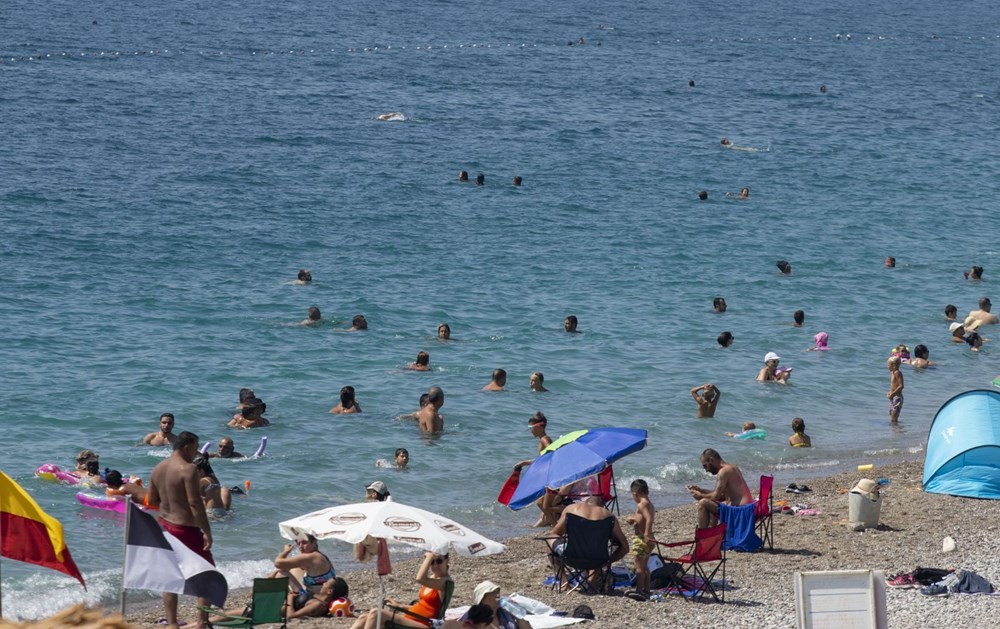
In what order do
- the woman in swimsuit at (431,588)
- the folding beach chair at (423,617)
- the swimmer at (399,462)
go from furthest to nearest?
the swimmer at (399,462), the woman in swimsuit at (431,588), the folding beach chair at (423,617)

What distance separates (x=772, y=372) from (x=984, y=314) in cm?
606

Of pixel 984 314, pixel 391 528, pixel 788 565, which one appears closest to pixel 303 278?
pixel 984 314

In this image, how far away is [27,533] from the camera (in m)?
8.73

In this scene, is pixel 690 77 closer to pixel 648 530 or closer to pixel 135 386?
pixel 135 386

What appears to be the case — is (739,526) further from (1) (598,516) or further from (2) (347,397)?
(2) (347,397)

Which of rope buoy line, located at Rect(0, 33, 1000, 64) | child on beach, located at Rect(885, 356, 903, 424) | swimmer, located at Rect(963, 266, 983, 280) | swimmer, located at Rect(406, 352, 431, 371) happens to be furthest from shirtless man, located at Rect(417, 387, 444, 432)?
rope buoy line, located at Rect(0, 33, 1000, 64)

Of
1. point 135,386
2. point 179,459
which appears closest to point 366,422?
point 135,386

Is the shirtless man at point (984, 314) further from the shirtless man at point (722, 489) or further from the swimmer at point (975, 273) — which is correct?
the shirtless man at point (722, 489)

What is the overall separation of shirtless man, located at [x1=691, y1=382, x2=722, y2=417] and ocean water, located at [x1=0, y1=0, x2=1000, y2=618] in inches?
12.0

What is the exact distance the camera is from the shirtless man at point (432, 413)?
1864 cm

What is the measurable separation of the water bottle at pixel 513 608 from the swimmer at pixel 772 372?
438 inches

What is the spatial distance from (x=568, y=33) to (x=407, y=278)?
46.7 meters

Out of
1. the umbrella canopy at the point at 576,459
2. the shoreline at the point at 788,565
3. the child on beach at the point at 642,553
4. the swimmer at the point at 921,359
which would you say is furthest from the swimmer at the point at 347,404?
the swimmer at the point at 921,359

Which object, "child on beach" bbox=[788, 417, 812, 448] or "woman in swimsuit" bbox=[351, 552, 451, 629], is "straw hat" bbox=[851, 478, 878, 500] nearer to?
"child on beach" bbox=[788, 417, 812, 448]
